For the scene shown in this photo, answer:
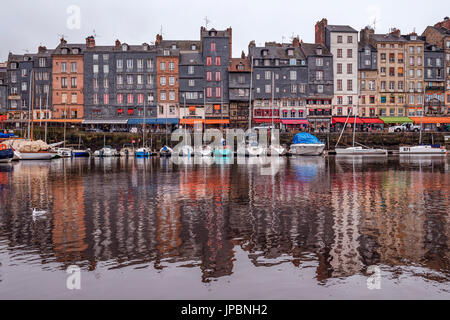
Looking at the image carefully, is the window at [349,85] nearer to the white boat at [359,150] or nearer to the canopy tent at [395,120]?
the canopy tent at [395,120]

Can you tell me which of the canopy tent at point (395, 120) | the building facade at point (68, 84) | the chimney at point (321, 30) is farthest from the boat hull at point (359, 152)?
the building facade at point (68, 84)

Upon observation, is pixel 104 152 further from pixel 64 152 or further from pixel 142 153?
pixel 142 153

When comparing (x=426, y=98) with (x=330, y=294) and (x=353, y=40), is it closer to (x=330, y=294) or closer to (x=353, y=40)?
(x=353, y=40)

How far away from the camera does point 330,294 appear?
9.47 meters

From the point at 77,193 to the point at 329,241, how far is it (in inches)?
660

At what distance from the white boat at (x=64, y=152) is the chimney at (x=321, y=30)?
182 ft

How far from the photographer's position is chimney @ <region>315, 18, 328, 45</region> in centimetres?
9472

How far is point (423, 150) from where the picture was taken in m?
75.1

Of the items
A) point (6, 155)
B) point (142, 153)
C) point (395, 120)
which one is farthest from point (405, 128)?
point (6, 155)

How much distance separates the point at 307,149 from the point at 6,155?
4352cm

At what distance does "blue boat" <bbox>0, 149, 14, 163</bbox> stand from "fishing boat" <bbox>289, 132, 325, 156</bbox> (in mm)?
41016

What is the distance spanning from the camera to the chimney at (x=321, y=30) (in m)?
94.7

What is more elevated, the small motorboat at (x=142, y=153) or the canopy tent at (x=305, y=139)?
the canopy tent at (x=305, y=139)

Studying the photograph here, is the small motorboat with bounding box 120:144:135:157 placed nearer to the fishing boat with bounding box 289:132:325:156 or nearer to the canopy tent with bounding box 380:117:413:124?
the fishing boat with bounding box 289:132:325:156
